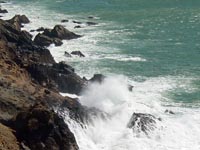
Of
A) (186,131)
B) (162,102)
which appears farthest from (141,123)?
(162,102)

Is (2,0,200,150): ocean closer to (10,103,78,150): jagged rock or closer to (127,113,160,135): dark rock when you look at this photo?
(127,113,160,135): dark rock

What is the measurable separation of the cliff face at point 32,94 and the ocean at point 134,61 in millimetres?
2867

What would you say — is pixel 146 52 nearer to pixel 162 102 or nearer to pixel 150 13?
pixel 162 102

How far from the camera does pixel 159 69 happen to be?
74.4 meters

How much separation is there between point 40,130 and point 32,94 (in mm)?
8165

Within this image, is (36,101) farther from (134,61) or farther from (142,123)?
(134,61)

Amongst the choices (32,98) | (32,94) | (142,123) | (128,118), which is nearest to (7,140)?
(32,98)

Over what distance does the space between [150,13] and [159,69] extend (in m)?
42.7

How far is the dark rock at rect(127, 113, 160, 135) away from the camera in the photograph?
2046 inches

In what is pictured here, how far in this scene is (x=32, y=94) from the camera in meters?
50.2

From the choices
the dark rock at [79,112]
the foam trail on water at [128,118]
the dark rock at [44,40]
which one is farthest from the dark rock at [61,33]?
the dark rock at [79,112]

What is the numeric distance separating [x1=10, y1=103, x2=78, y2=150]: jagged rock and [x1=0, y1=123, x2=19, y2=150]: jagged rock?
2.59 ft

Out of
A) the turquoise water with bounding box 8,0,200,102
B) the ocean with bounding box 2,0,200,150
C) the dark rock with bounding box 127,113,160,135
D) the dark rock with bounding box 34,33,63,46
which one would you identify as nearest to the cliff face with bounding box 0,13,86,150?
the ocean with bounding box 2,0,200,150

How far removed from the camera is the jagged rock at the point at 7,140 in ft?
131
